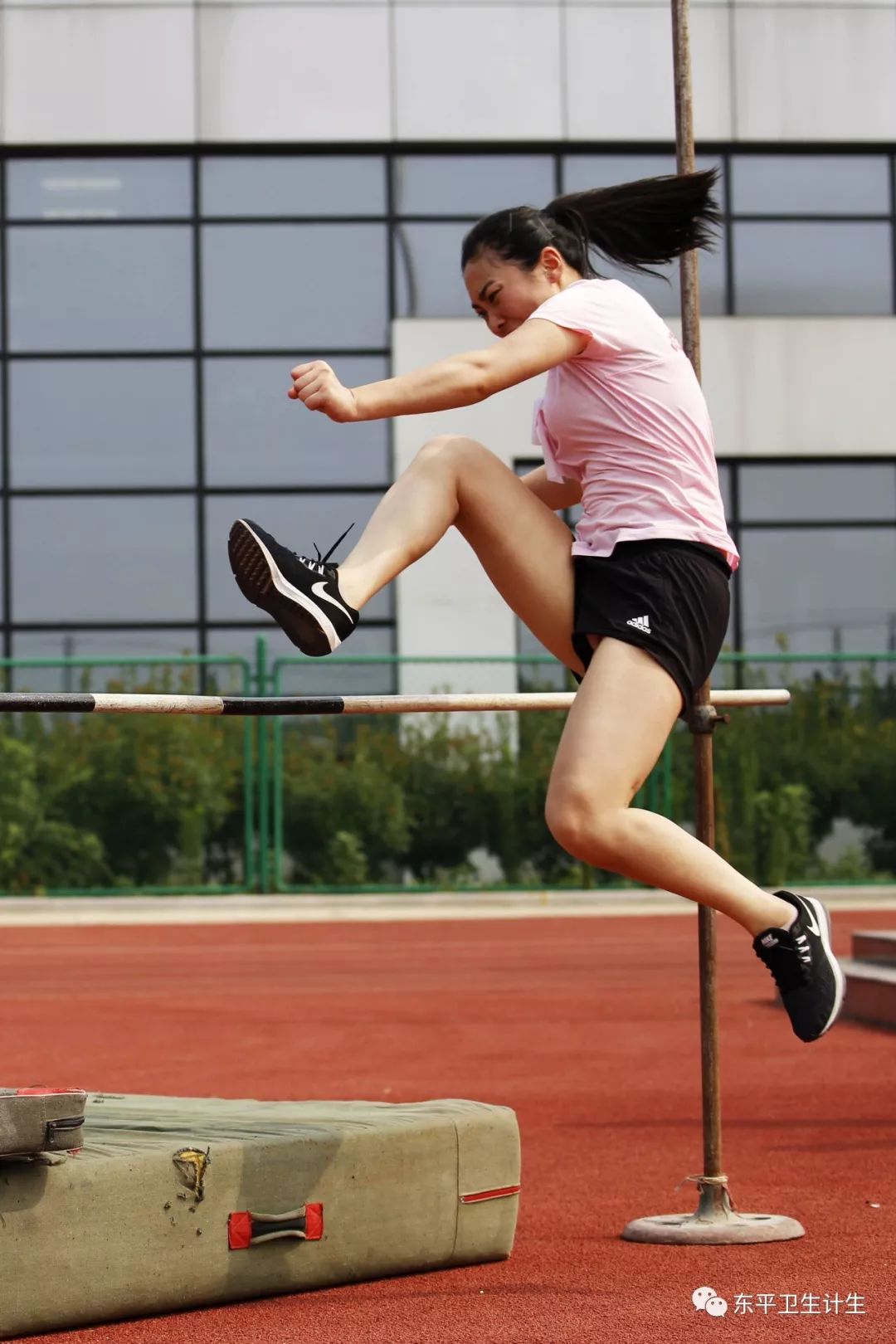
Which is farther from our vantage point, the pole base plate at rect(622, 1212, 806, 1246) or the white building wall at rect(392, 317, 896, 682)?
the white building wall at rect(392, 317, 896, 682)

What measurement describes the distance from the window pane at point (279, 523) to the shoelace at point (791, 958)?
14185 mm

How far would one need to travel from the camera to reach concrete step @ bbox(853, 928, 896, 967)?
9.55 m

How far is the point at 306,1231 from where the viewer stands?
3857 millimetres

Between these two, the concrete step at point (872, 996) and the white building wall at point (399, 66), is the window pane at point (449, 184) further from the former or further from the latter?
the concrete step at point (872, 996)

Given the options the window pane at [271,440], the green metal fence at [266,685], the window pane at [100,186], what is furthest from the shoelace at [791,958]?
the window pane at [100,186]

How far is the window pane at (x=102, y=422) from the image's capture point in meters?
18.3

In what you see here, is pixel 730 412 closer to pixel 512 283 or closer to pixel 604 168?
pixel 604 168

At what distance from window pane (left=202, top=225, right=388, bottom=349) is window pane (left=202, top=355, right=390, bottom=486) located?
0.31 m

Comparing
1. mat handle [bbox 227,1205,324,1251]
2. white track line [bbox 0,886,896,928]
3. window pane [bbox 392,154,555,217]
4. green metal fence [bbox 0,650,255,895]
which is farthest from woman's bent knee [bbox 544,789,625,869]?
window pane [bbox 392,154,555,217]

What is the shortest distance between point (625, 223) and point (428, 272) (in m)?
14.7

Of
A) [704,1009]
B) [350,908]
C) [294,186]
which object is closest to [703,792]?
[704,1009]

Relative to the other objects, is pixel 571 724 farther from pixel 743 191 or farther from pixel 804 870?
pixel 743 191

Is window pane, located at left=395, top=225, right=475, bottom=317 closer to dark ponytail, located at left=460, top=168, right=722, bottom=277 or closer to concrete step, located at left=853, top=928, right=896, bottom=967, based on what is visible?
concrete step, located at left=853, top=928, right=896, bottom=967

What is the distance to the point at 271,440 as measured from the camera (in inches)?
722
